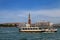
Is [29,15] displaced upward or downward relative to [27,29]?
upward

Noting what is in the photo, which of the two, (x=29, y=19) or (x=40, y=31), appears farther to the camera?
(x=29, y=19)

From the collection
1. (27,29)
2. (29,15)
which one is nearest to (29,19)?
(29,15)

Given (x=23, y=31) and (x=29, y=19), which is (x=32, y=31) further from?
Answer: (x=29, y=19)

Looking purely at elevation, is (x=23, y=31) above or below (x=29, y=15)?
below

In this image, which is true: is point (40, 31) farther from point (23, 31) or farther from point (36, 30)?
point (23, 31)

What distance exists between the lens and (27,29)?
382ft

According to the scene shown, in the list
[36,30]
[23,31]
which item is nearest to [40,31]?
[36,30]

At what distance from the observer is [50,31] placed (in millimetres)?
118188

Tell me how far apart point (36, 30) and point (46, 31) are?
7.37m

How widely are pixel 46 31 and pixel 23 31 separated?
45.6ft

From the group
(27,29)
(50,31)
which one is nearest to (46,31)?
(50,31)

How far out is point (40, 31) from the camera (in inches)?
4530

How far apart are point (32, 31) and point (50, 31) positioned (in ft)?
37.9

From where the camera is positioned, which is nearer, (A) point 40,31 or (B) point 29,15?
(A) point 40,31
